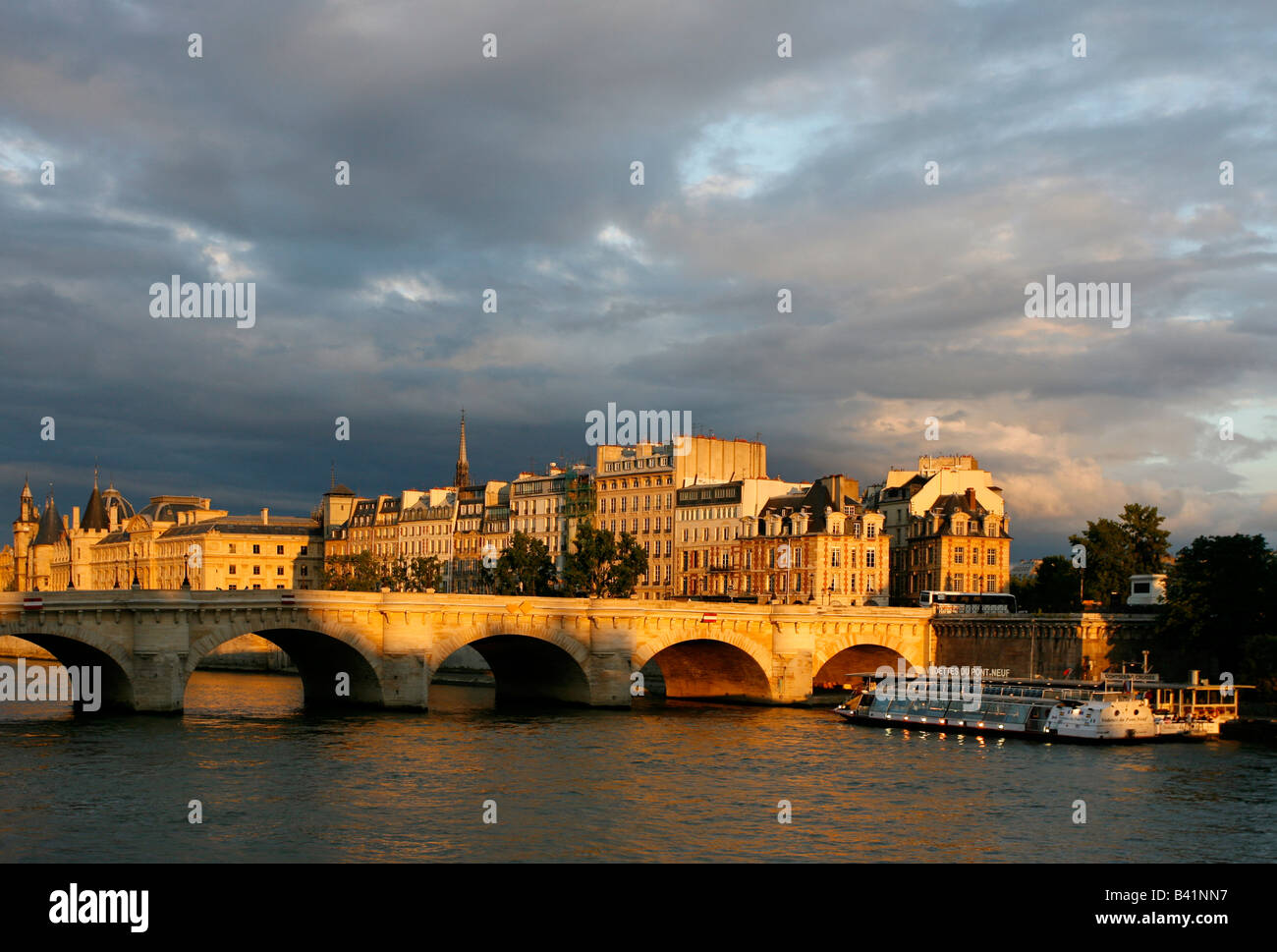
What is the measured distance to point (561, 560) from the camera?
149000 mm

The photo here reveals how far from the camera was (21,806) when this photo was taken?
44844 millimetres

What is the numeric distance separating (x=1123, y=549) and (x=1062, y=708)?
3948 cm

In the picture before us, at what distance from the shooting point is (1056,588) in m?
116

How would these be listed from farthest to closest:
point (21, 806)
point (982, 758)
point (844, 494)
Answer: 1. point (844, 494)
2. point (982, 758)
3. point (21, 806)

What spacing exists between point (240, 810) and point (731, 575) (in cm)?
8611

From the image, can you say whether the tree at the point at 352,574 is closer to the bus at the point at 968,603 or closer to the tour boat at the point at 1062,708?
the bus at the point at 968,603

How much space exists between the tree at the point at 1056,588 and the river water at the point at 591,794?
1767 inches

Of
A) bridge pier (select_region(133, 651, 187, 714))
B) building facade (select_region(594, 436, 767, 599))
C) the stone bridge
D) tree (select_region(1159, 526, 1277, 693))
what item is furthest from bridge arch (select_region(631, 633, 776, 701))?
building facade (select_region(594, 436, 767, 599))
